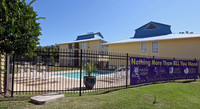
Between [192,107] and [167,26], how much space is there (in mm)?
19372

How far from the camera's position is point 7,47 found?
3592 mm

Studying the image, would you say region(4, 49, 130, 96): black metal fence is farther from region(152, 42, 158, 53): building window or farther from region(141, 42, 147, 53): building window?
region(141, 42, 147, 53): building window

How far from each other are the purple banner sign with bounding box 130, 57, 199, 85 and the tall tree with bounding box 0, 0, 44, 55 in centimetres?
483

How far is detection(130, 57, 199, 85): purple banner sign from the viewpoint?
7253mm

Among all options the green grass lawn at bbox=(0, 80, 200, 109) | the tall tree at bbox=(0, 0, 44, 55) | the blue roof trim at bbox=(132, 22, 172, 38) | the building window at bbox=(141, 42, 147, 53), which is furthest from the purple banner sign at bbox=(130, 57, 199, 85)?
the blue roof trim at bbox=(132, 22, 172, 38)

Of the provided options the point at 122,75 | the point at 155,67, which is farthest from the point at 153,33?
the point at 155,67

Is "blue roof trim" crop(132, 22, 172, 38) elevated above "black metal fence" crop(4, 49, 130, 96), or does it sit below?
above

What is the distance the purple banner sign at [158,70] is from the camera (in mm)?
7253

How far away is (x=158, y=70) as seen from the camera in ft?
28.5

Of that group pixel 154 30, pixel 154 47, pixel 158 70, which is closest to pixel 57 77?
pixel 158 70

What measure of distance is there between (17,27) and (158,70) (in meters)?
8.10

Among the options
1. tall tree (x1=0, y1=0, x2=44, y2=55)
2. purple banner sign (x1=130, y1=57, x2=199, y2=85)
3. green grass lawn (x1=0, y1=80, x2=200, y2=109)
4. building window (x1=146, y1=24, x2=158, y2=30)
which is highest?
building window (x1=146, y1=24, x2=158, y2=30)

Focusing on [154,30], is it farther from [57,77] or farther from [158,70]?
[57,77]

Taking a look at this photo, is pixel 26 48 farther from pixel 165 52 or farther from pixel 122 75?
pixel 165 52
